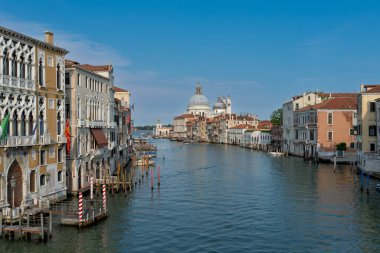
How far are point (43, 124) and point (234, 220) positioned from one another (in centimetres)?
1034

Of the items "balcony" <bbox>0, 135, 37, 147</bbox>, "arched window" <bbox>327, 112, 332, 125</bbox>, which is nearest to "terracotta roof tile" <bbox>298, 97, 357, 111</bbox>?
"arched window" <bbox>327, 112, 332, 125</bbox>

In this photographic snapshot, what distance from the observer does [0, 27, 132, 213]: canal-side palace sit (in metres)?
20.2

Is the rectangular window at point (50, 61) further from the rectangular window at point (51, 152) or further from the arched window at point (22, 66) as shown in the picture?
the rectangular window at point (51, 152)

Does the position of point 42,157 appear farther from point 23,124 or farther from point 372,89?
point 372,89

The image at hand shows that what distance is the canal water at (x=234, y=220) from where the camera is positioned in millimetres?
18328

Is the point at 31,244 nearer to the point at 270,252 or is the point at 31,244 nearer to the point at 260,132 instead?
the point at 270,252

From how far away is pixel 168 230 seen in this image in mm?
20891

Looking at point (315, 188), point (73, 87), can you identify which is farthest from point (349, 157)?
point (73, 87)

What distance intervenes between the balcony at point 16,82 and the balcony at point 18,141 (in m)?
2.23

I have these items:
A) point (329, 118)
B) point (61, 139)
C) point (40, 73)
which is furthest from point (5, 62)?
point (329, 118)

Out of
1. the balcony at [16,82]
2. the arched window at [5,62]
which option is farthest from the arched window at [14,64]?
the arched window at [5,62]

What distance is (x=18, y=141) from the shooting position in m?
20.5

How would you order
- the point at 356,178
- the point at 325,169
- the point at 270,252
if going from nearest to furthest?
the point at 270,252 → the point at 356,178 → the point at 325,169

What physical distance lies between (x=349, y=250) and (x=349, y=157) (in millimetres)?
A: 35816
